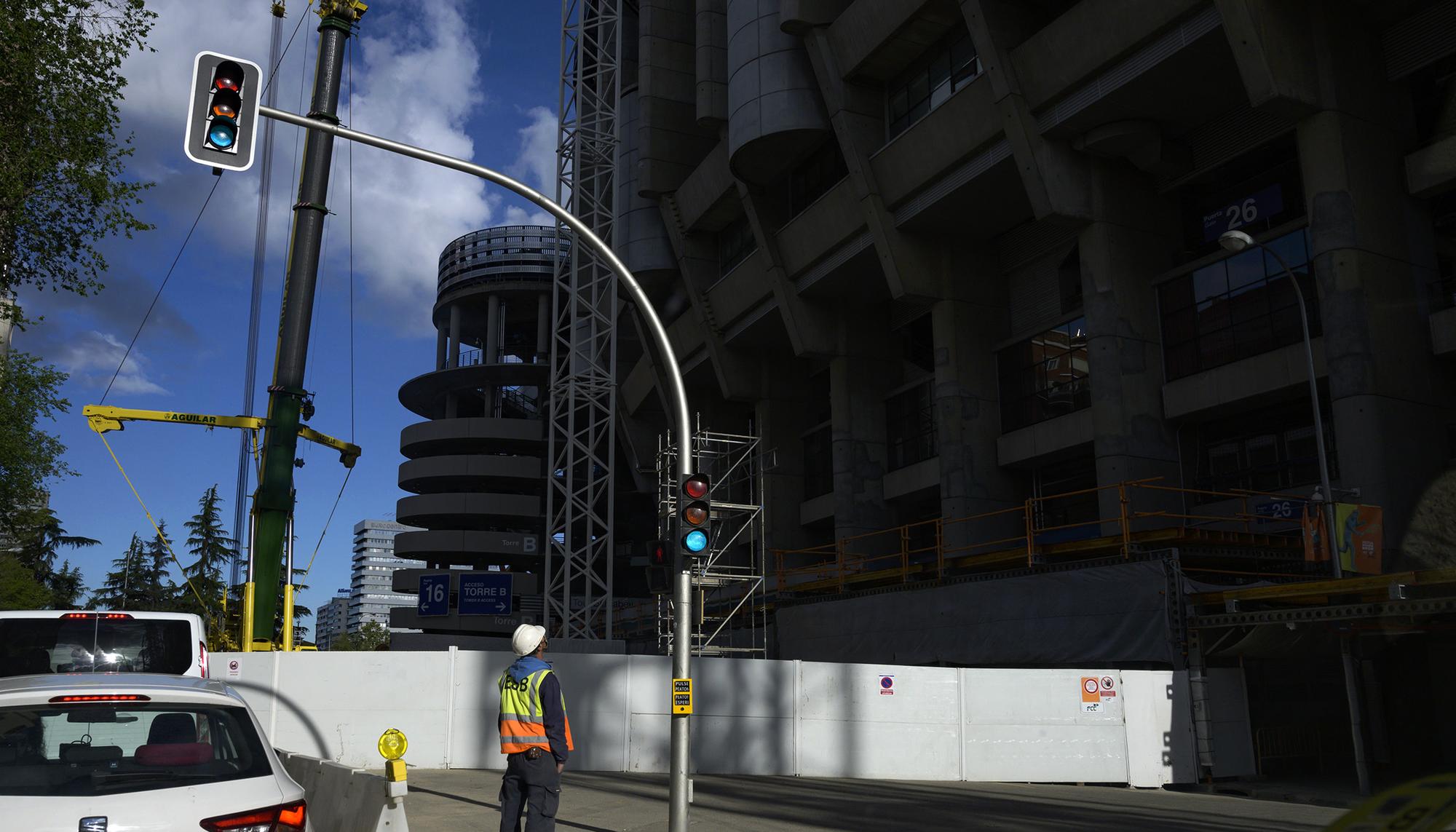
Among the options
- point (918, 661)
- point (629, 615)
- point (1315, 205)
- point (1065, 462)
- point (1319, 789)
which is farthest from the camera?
point (629, 615)

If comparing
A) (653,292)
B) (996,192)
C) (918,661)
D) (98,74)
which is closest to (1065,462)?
(996,192)

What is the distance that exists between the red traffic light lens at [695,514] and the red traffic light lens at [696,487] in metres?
0.16

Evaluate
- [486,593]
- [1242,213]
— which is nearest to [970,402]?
[1242,213]

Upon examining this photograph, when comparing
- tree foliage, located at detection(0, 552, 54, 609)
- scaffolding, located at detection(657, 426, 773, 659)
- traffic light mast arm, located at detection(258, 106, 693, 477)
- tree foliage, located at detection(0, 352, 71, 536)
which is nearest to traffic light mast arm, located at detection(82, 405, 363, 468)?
tree foliage, located at detection(0, 352, 71, 536)

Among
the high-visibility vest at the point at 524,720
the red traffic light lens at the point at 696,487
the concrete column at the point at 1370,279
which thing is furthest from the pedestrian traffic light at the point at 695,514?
the concrete column at the point at 1370,279

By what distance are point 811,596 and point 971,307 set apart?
10.5 m

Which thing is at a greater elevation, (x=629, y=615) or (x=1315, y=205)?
(x=1315, y=205)

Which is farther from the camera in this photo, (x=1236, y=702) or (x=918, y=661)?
(x=918, y=661)

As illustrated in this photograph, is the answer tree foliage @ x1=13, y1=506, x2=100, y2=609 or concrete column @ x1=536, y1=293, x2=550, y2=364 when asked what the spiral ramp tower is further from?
tree foliage @ x1=13, y1=506, x2=100, y2=609

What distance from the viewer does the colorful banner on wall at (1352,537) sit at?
64.0 feet

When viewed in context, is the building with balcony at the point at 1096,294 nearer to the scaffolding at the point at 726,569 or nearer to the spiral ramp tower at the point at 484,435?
the scaffolding at the point at 726,569

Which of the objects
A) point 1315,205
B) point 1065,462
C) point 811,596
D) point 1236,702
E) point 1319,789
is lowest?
point 1319,789

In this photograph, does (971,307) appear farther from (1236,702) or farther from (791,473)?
(1236,702)

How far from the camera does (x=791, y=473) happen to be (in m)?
44.5
